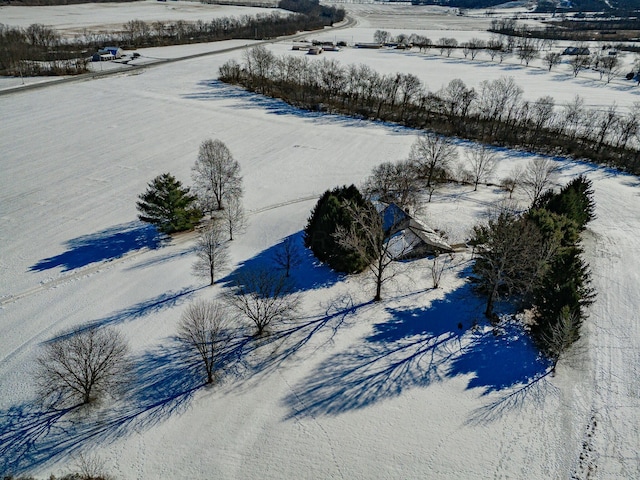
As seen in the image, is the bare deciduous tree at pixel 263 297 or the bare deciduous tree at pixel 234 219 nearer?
the bare deciduous tree at pixel 263 297

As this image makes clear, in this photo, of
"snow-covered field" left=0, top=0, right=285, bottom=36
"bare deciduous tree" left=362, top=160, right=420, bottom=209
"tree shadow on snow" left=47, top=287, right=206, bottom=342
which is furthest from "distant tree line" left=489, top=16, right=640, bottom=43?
"tree shadow on snow" left=47, top=287, right=206, bottom=342

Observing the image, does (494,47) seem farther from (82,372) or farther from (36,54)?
(82,372)

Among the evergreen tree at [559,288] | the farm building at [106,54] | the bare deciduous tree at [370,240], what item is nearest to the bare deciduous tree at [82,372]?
the bare deciduous tree at [370,240]

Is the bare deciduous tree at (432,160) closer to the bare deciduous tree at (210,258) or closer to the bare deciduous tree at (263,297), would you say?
the bare deciduous tree at (263,297)

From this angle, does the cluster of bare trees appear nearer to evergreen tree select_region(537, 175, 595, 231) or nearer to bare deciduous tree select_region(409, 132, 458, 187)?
bare deciduous tree select_region(409, 132, 458, 187)

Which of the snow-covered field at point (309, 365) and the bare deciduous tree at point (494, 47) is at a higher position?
the bare deciduous tree at point (494, 47)

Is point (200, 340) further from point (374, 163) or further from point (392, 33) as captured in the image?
A: point (392, 33)

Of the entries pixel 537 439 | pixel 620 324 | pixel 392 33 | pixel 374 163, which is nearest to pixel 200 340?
pixel 537 439
